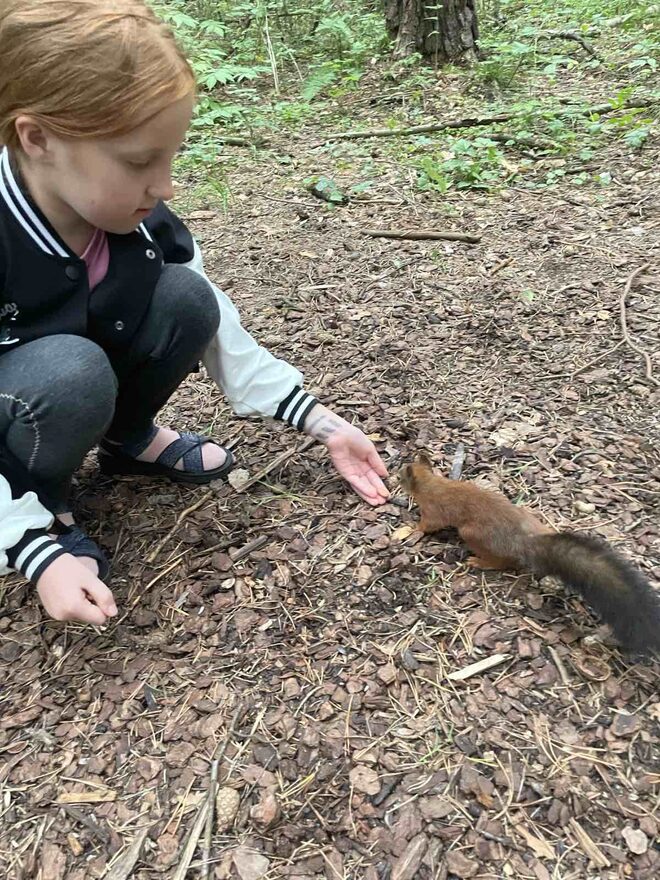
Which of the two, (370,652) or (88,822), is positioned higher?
(88,822)

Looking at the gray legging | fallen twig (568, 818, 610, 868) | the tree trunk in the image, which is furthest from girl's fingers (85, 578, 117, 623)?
the tree trunk

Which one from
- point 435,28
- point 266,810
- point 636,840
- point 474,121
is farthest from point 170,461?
point 435,28

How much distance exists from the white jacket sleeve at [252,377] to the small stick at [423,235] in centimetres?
206

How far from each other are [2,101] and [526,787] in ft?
6.78

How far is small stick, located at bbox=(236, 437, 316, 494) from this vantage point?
2600 mm

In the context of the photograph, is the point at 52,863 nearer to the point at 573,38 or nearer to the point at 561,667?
the point at 561,667

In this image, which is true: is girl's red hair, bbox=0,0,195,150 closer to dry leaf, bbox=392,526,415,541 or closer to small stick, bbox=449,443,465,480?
dry leaf, bbox=392,526,415,541

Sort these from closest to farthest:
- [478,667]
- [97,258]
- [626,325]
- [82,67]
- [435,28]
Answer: [82,67] < [478,667] < [97,258] < [626,325] < [435,28]

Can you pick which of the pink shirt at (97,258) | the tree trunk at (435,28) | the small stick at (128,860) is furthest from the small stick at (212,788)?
the tree trunk at (435,28)

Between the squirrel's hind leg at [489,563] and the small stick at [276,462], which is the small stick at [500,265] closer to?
the small stick at [276,462]

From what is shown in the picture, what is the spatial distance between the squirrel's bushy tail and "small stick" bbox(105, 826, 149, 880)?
1287 millimetres

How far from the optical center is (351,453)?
97.1 inches

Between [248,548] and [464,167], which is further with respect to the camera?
[464,167]

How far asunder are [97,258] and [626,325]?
7.86 ft
